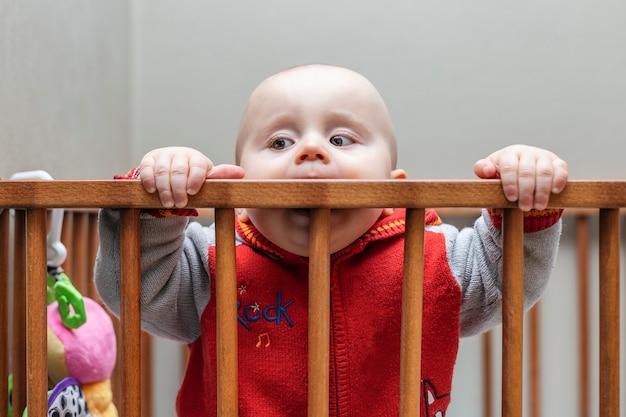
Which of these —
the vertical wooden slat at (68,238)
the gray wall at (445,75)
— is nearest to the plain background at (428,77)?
the gray wall at (445,75)

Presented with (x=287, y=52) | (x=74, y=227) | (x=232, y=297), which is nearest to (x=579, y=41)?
(x=287, y=52)

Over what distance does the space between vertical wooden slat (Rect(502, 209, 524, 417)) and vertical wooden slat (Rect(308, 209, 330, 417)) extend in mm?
148

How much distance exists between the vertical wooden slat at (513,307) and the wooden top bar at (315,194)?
0.02m

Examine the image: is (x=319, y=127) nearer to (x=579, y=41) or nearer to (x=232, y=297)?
(x=232, y=297)

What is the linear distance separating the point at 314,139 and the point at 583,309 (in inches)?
42.5

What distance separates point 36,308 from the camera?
0.55 m

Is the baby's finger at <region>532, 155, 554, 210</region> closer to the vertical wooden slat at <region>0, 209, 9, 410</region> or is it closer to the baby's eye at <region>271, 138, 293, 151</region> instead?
the baby's eye at <region>271, 138, 293, 151</region>

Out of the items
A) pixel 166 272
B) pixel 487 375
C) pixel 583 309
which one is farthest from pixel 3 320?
pixel 583 309

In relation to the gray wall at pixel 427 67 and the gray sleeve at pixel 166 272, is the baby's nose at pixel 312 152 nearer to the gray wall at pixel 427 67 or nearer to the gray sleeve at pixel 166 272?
the gray sleeve at pixel 166 272

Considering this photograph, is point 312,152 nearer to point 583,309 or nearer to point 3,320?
point 3,320

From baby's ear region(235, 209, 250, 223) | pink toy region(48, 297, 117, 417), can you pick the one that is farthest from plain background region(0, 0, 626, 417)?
baby's ear region(235, 209, 250, 223)

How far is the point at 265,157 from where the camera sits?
0.73m

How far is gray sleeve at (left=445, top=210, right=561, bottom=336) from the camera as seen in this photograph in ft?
2.16

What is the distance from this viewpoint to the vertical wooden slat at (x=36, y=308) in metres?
0.55
